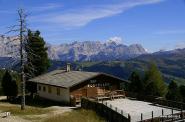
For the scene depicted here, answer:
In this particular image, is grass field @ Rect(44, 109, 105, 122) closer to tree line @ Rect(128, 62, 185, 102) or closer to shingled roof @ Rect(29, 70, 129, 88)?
shingled roof @ Rect(29, 70, 129, 88)

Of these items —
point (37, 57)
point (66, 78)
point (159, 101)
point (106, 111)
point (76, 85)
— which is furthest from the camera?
point (37, 57)

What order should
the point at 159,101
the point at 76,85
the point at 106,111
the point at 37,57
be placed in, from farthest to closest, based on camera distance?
the point at 37,57 < the point at 76,85 < the point at 159,101 < the point at 106,111

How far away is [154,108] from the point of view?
144ft

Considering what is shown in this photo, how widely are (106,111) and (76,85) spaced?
49.9 ft

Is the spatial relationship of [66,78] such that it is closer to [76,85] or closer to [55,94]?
[55,94]

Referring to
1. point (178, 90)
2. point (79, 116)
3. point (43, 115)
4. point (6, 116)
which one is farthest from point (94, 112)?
point (178, 90)

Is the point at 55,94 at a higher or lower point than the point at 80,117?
higher

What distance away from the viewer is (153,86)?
69.3m

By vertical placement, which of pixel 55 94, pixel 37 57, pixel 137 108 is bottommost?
pixel 137 108

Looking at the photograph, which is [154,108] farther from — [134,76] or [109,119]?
[134,76]

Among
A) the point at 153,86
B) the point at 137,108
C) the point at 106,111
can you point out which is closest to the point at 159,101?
the point at 137,108

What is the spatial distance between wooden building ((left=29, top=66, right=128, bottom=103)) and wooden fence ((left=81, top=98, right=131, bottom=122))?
794cm

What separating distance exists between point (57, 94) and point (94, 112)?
1620cm

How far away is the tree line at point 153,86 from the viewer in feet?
203
